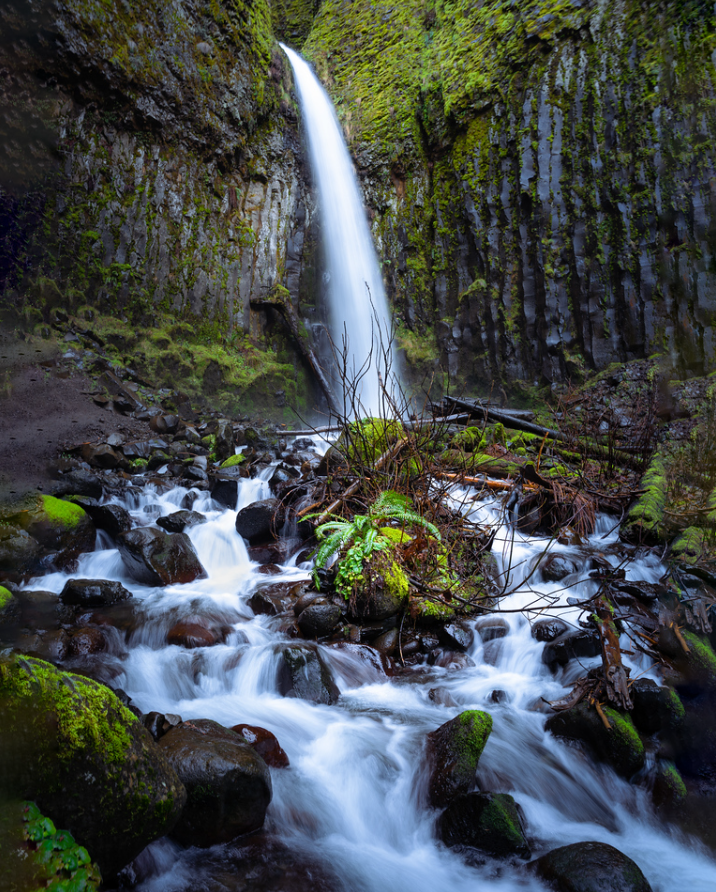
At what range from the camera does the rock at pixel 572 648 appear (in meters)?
3.70

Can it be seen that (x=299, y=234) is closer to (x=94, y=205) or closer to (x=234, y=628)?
(x=94, y=205)

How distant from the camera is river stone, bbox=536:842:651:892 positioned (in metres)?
1.96

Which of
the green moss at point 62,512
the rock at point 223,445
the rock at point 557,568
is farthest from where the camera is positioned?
the rock at point 223,445

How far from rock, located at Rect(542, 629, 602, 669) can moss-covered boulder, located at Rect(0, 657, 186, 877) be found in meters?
3.01

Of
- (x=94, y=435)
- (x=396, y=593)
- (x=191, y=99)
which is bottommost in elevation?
(x=396, y=593)

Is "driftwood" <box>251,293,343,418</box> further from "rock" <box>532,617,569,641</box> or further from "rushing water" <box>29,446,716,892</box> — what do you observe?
"rock" <box>532,617,569,641</box>

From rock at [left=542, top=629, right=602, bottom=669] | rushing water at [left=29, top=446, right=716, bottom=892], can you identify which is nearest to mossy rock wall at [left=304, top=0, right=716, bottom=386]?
rushing water at [left=29, top=446, right=716, bottom=892]

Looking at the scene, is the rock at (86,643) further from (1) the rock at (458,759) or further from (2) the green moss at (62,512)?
(1) the rock at (458,759)

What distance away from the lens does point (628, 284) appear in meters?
11.4

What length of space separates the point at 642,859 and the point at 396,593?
86.7 inches

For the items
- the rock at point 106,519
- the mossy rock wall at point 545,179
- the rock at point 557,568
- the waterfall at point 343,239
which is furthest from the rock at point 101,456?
the mossy rock wall at point 545,179

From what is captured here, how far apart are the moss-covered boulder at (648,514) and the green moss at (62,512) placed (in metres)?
6.09

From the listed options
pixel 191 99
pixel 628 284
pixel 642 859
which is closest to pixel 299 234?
pixel 191 99

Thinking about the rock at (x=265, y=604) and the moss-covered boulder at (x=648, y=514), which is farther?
the moss-covered boulder at (x=648, y=514)
